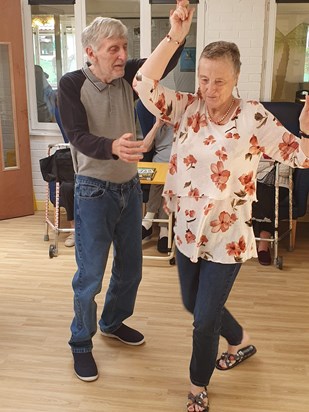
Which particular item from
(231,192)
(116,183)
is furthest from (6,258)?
(231,192)

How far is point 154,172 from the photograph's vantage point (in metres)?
3.51

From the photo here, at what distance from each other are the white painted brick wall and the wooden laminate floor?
5.78 feet

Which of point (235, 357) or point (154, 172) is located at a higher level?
point (154, 172)

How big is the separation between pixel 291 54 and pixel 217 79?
3.24 meters

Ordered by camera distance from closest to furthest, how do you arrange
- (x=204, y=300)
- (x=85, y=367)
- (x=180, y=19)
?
(x=180, y=19), (x=204, y=300), (x=85, y=367)

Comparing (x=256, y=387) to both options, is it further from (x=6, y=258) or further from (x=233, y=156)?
(x=6, y=258)

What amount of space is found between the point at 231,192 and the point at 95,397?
110 centimetres

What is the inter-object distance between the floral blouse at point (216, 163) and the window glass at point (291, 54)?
118 inches

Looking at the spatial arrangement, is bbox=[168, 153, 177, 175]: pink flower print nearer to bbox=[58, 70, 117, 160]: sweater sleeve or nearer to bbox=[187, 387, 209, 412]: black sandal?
bbox=[58, 70, 117, 160]: sweater sleeve

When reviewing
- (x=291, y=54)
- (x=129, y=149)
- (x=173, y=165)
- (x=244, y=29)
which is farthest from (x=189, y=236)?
(x=291, y=54)

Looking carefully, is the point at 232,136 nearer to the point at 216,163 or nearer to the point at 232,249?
the point at 216,163

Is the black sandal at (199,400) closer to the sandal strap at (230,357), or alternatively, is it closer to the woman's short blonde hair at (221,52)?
the sandal strap at (230,357)

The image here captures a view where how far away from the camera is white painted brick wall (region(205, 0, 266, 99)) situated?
4293 millimetres

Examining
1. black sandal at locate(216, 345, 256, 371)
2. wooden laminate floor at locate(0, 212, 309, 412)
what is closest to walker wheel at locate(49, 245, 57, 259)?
wooden laminate floor at locate(0, 212, 309, 412)
